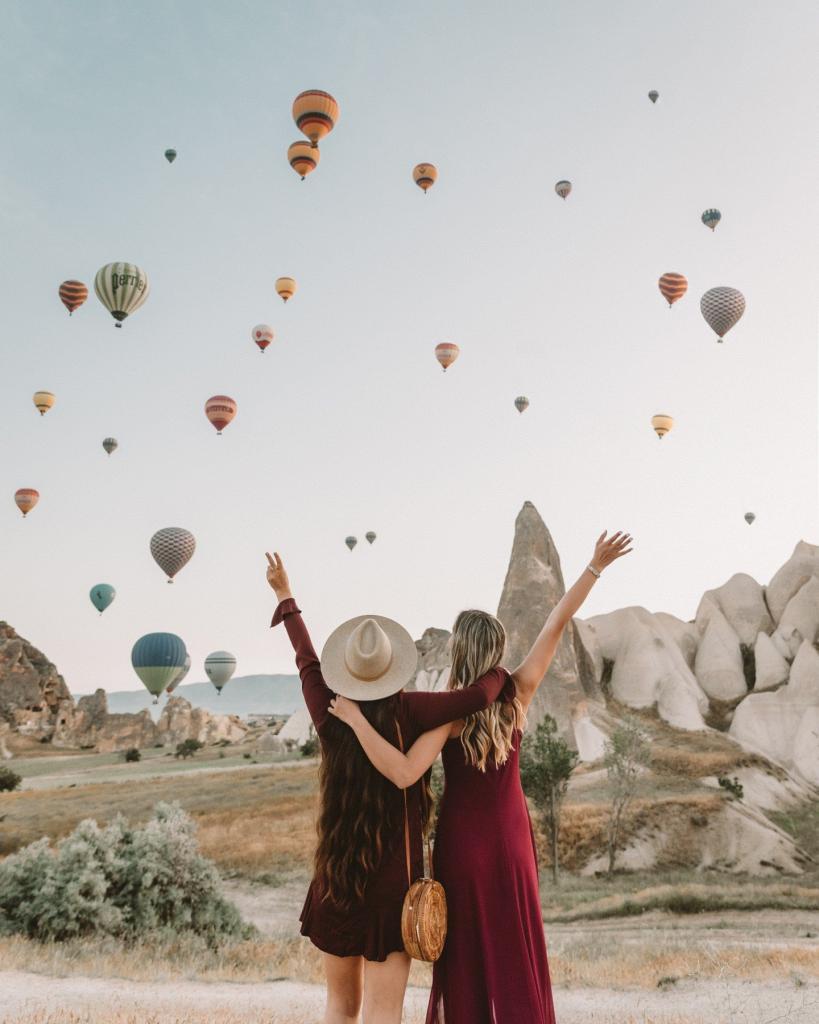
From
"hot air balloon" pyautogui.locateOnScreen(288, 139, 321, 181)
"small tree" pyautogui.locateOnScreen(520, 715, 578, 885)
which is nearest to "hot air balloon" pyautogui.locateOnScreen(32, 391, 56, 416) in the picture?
"hot air balloon" pyautogui.locateOnScreen(288, 139, 321, 181)

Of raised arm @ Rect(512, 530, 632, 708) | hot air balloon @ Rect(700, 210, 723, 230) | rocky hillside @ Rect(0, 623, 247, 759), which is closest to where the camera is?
raised arm @ Rect(512, 530, 632, 708)

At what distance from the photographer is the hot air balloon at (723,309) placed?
96.1 ft

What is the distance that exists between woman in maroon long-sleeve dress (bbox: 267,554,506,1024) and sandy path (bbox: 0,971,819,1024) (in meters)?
3.89

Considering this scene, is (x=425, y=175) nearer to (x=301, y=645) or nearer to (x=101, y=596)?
(x=101, y=596)

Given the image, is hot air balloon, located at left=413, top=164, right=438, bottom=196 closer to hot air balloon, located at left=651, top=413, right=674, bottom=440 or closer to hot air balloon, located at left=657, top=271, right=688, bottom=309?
hot air balloon, located at left=657, top=271, right=688, bottom=309

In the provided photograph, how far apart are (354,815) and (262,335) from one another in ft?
102

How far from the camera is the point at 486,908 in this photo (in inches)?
132

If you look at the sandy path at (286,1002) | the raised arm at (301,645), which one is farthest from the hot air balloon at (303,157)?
the raised arm at (301,645)

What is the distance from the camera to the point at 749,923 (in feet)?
68.9

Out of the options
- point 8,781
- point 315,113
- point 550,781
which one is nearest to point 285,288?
point 315,113

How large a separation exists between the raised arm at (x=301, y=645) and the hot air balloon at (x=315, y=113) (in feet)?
73.3

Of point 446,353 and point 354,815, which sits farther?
point 446,353

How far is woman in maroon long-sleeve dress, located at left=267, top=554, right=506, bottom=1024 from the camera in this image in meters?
3.24

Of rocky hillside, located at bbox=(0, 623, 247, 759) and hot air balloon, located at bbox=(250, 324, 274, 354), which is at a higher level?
hot air balloon, located at bbox=(250, 324, 274, 354)
